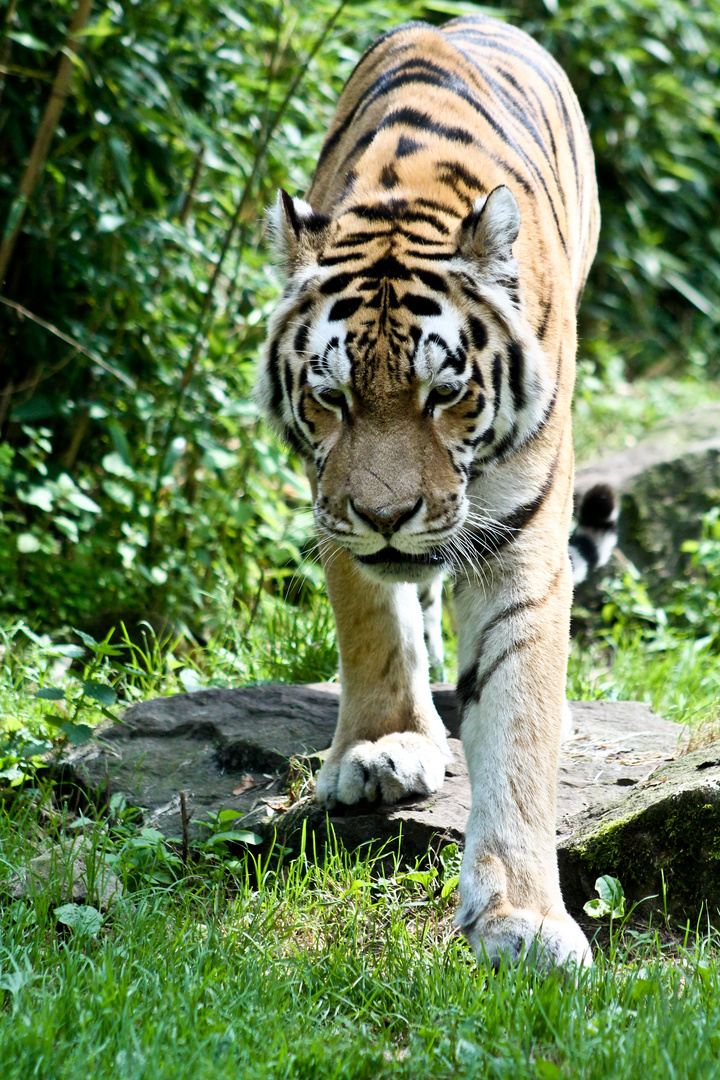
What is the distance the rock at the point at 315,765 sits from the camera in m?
2.64

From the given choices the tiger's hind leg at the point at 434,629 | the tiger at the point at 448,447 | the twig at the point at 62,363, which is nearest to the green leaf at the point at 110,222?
the twig at the point at 62,363

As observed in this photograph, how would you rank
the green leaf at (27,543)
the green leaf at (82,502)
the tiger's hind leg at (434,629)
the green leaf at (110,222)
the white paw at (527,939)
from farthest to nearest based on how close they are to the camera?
the green leaf at (27,543) < the green leaf at (82,502) < the green leaf at (110,222) < the tiger's hind leg at (434,629) < the white paw at (527,939)

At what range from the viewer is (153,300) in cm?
509

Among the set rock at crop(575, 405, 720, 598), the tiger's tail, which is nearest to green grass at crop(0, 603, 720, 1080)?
the tiger's tail

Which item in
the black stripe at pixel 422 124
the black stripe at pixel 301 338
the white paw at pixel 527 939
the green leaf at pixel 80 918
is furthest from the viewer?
the black stripe at pixel 422 124

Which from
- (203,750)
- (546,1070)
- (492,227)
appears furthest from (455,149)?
(546,1070)

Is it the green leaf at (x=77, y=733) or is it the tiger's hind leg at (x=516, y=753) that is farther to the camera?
the green leaf at (x=77, y=733)

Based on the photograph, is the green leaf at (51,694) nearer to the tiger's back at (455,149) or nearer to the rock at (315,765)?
the rock at (315,765)

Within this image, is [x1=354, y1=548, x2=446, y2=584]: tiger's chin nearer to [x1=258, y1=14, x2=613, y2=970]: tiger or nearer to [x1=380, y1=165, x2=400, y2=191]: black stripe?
[x1=258, y1=14, x2=613, y2=970]: tiger

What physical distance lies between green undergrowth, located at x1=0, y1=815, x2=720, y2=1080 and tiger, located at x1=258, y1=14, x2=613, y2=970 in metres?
0.15

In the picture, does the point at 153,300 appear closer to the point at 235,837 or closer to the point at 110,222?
the point at 110,222

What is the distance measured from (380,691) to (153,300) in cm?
266

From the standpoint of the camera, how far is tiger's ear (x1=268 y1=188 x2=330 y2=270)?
9.27ft

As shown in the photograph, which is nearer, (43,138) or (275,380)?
(275,380)
